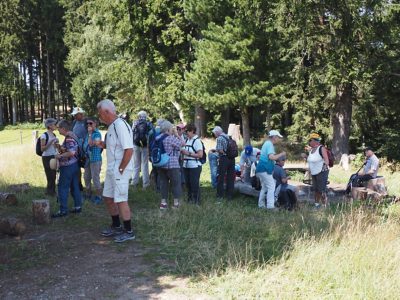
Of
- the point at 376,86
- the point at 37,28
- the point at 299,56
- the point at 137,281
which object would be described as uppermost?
the point at 37,28

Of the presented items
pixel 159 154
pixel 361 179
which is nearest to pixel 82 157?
pixel 159 154

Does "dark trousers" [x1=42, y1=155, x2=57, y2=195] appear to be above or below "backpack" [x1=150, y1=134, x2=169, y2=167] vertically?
below

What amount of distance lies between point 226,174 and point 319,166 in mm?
1982

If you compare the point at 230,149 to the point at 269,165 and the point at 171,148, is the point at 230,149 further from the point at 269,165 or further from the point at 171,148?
the point at 171,148

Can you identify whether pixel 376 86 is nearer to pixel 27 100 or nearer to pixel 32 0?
pixel 32 0

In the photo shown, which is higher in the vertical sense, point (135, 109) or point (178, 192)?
point (135, 109)

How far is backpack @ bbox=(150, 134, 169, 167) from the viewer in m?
8.13

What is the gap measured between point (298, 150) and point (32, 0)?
34232 millimetres

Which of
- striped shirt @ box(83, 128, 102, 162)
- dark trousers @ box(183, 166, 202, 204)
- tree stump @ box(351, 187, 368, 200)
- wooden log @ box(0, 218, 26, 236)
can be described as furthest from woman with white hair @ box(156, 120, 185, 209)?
tree stump @ box(351, 187, 368, 200)

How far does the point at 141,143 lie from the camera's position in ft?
33.5

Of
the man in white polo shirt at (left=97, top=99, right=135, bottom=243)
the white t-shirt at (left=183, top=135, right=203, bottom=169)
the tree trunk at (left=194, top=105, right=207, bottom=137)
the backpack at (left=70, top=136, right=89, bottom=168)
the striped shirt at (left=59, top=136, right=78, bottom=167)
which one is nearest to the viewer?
the man in white polo shirt at (left=97, top=99, right=135, bottom=243)

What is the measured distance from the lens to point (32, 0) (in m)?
46.5

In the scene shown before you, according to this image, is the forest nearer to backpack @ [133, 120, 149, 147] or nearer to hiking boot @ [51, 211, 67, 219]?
backpack @ [133, 120, 149, 147]

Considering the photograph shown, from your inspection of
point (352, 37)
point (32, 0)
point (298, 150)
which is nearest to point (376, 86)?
point (352, 37)
